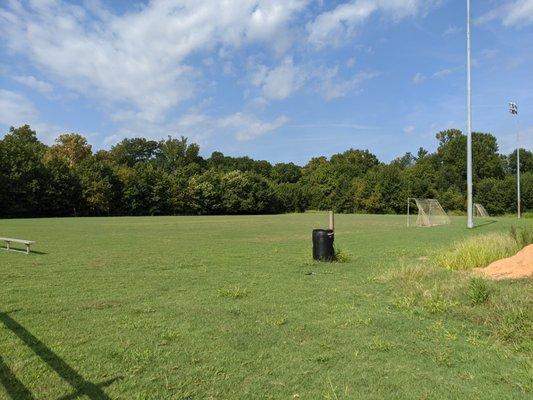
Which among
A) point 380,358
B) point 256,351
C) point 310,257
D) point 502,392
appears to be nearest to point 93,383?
point 256,351

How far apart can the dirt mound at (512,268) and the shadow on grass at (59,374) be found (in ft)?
26.8

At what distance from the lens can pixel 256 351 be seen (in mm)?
5242

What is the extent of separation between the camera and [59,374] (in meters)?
4.46

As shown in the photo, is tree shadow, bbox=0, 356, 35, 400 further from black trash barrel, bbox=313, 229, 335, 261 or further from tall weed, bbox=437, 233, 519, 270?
tall weed, bbox=437, 233, 519, 270

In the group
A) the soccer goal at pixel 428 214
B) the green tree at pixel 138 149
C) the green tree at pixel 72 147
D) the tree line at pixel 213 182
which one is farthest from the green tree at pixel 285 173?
the soccer goal at pixel 428 214

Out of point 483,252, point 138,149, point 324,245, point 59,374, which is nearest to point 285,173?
point 138,149

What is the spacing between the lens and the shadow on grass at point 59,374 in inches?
158

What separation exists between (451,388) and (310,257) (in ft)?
32.1

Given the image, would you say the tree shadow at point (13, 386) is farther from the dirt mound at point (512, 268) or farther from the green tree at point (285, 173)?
the green tree at point (285, 173)

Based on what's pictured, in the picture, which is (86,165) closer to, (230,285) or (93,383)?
(230,285)

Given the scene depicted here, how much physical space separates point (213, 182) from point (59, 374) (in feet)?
245

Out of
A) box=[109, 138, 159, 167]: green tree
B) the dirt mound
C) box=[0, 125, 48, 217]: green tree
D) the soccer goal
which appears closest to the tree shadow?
the dirt mound

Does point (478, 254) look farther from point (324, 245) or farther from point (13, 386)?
point (13, 386)

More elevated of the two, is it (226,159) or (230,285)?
(226,159)
